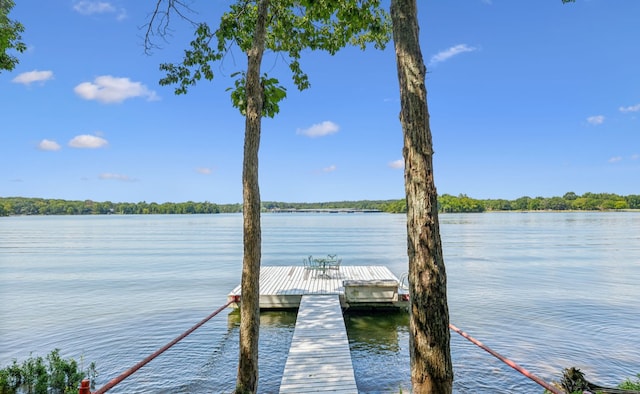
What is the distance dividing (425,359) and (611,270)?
29014 mm

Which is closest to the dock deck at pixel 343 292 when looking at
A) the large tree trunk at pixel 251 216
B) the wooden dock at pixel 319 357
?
the wooden dock at pixel 319 357

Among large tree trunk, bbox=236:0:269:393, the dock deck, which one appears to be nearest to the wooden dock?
large tree trunk, bbox=236:0:269:393

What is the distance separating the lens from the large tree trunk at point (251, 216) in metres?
5.57

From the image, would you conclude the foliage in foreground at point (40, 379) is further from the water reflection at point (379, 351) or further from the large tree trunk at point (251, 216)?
the water reflection at point (379, 351)

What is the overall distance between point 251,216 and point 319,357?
12.2 feet

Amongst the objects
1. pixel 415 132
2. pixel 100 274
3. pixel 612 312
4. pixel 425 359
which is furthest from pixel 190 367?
pixel 100 274

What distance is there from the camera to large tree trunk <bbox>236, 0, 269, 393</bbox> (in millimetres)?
Result: 5574

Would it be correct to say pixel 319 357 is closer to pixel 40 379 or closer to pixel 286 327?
pixel 286 327

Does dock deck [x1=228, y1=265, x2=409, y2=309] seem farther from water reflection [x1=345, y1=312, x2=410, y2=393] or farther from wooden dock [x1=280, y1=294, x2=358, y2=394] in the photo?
wooden dock [x1=280, y1=294, x2=358, y2=394]

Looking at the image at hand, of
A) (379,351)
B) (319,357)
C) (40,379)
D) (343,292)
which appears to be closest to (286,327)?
(343,292)

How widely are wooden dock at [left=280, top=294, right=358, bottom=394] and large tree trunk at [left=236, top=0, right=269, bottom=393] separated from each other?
3.84 feet

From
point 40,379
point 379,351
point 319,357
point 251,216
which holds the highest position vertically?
point 251,216

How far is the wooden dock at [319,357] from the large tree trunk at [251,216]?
1.17m

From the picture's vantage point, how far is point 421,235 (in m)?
3.49
